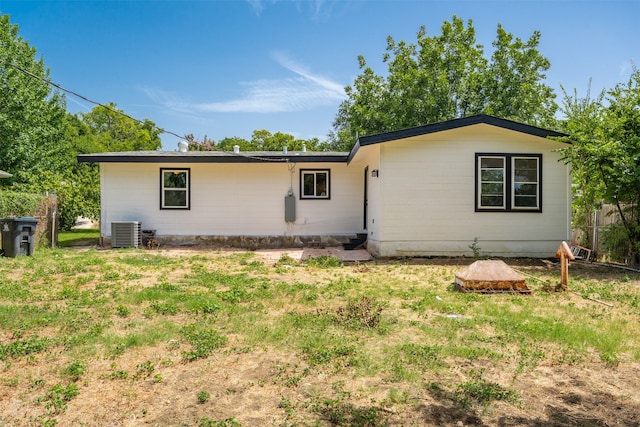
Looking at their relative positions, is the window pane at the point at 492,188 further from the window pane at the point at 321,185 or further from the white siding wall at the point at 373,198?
the window pane at the point at 321,185

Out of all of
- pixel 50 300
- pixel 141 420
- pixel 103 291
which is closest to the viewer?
pixel 141 420

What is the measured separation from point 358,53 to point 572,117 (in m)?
18.4

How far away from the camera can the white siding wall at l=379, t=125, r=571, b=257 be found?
996 cm

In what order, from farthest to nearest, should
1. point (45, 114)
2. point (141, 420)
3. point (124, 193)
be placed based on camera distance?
1. point (45, 114)
2. point (124, 193)
3. point (141, 420)

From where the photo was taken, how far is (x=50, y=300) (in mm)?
5328

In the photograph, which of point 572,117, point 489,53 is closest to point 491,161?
point 572,117

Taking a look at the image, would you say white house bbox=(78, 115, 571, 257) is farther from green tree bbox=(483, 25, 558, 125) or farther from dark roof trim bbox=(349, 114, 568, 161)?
green tree bbox=(483, 25, 558, 125)

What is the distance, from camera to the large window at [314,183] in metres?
13.0

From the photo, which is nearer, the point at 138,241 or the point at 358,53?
the point at 138,241

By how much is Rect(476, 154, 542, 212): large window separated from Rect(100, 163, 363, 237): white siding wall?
411 cm

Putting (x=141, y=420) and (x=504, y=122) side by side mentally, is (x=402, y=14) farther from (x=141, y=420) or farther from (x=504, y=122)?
(x=141, y=420)

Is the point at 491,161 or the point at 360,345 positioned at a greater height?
the point at 491,161

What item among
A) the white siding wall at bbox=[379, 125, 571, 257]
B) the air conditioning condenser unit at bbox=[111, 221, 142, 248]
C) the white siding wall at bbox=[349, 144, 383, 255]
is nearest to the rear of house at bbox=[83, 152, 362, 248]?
the air conditioning condenser unit at bbox=[111, 221, 142, 248]

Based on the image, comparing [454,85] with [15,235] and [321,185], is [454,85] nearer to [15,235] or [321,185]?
[321,185]
